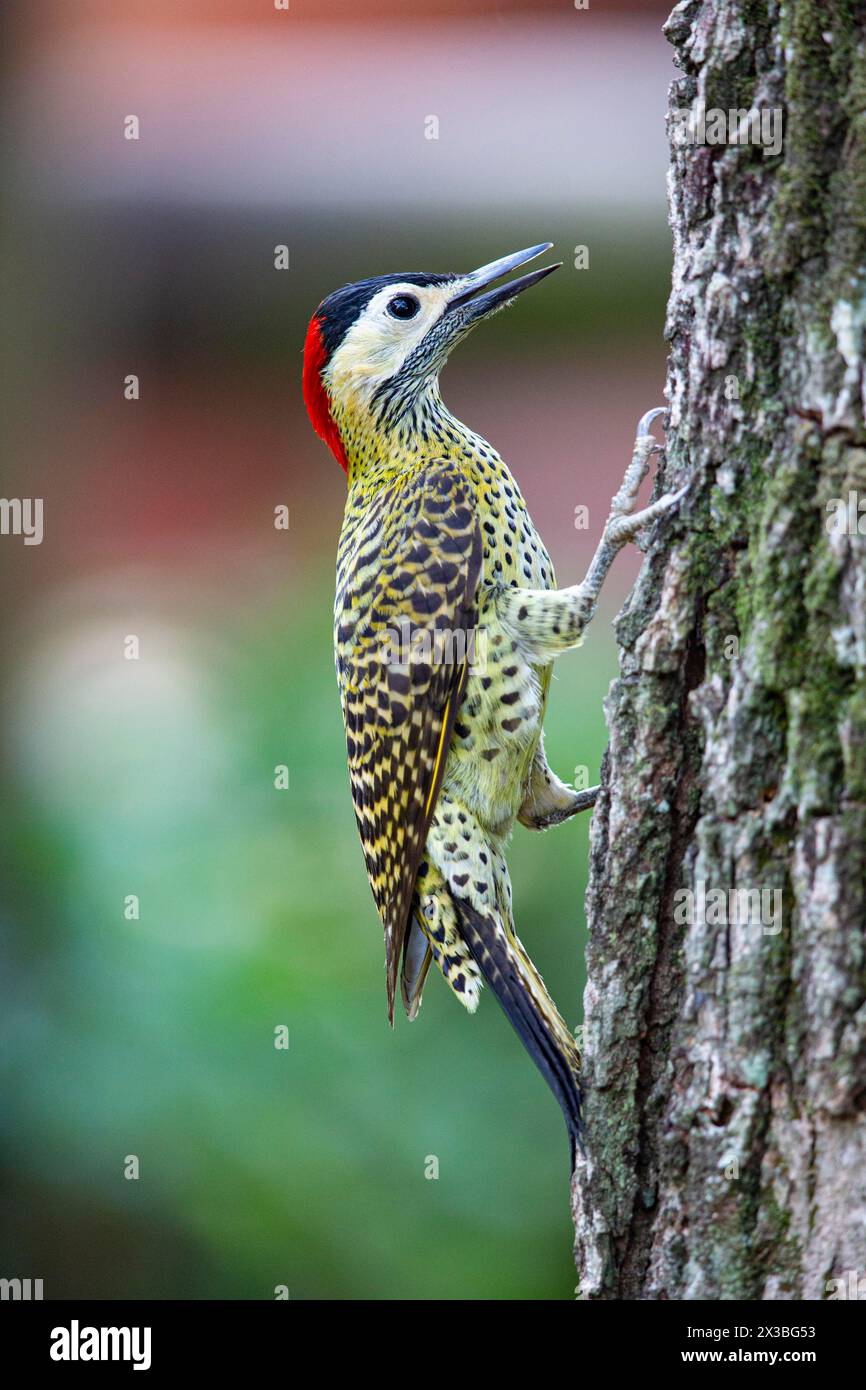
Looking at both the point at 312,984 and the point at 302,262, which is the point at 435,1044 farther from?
the point at 302,262

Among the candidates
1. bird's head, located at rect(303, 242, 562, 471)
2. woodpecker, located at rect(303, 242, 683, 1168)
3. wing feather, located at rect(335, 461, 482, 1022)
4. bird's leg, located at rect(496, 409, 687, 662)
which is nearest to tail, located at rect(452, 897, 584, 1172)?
woodpecker, located at rect(303, 242, 683, 1168)

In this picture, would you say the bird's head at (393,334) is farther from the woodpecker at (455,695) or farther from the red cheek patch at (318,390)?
the woodpecker at (455,695)

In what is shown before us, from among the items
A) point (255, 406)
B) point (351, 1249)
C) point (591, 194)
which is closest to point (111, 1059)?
point (351, 1249)

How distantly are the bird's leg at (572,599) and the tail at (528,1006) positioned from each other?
684 millimetres

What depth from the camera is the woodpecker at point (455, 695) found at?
10.5 feet

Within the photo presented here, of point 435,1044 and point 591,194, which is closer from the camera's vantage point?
point 435,1044

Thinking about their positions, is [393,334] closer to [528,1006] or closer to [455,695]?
[455,695]

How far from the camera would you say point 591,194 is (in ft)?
21.3

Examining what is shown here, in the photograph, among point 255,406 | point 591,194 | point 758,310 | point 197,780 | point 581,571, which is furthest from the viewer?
Answer: point 255,406

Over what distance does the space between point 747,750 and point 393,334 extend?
6.84 ft

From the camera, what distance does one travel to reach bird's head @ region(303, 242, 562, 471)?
3.72 metres

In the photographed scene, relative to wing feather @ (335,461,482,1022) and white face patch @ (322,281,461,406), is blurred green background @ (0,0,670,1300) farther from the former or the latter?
white face patch @ (322,281,461,406)
